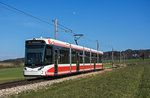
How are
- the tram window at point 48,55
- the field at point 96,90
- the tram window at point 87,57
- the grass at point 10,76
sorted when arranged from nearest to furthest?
the field at point 96,90 < the tram window at point 48,55 < the grass at point 10,76 < the tram window at point 87,57

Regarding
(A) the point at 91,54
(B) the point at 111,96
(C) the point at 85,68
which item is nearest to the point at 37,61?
(B) the point at 111,96

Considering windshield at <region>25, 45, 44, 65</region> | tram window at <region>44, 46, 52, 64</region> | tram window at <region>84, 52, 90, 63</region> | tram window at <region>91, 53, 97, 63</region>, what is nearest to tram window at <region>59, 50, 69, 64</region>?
tram window at <region>44, 46, 52, 64</region>

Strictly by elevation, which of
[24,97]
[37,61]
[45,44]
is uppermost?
[45,44]

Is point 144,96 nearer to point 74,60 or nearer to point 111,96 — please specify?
point 111,96

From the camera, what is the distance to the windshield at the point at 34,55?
20.1 metres

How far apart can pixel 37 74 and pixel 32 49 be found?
88.4 inches

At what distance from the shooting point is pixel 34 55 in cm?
2022

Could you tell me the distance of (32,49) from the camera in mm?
20438

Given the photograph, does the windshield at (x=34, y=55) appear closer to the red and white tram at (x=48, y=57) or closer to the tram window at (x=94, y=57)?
the red and white tram at (x=48, y=57)

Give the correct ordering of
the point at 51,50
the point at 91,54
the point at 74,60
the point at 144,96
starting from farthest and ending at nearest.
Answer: the point at 91,54 < the point at 74,60 < the point at 51,50 < the point at 144,96

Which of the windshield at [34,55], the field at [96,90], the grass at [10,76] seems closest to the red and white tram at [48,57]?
the windshield at [34,55]

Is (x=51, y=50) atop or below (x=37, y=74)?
atop

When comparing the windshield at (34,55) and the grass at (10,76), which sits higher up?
the windshield at (34,55)

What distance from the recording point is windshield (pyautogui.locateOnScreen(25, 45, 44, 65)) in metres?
20.1
